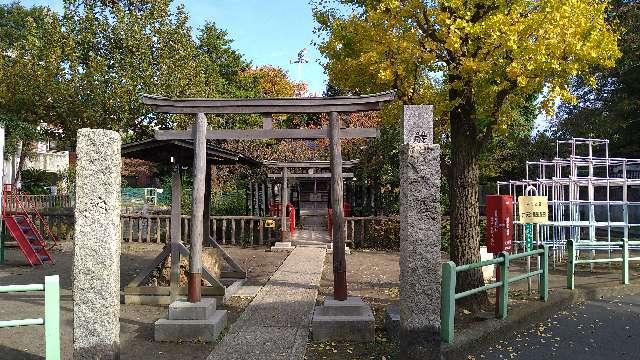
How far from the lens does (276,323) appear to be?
7422 millimetres

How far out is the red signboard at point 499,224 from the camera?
795 centimetres

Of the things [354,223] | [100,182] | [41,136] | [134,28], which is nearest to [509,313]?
[100,182]

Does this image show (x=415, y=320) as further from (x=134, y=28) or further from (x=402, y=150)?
(x=134, y=28)

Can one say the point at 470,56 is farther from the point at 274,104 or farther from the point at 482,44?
the point at 274,104

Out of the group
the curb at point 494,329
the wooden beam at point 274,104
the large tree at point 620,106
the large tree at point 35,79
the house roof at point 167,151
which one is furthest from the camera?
the large tree at point 620,106

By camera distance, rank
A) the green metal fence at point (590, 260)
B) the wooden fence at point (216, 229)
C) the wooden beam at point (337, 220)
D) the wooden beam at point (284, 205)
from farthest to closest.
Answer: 1. the wooden fence at point (216, 229)
2. the wooden beam at point (284, 205)
3. the green metal fence at point (590, 260)
4. the wooden beam at point (337, 220)

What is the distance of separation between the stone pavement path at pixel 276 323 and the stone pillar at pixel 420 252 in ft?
4.51

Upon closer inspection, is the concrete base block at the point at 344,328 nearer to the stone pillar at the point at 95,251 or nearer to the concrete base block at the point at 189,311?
the concrete base block at the point at 189,311

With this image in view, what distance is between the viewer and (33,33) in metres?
20.6

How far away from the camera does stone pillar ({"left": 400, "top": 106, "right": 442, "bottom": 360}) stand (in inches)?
222

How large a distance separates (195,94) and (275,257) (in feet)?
26.6

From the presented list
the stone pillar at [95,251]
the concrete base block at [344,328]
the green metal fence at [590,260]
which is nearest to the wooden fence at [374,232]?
the green metal fence at [590,260]

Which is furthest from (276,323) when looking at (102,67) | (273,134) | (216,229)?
(102,67)

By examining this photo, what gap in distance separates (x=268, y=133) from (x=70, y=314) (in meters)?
4.12
